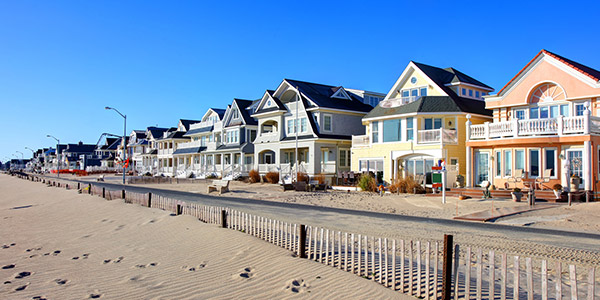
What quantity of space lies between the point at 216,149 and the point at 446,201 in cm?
3926

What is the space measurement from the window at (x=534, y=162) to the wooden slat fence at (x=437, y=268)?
17.5 metres

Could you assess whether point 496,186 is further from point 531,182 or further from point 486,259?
point 486,259

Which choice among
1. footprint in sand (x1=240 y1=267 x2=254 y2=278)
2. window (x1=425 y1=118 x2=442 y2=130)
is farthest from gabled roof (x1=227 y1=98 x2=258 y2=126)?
footprint in sand (x1=240 y1=267 x2=254 y2=278)

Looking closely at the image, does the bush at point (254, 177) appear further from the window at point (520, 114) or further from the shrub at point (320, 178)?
the window at point (520, 114)

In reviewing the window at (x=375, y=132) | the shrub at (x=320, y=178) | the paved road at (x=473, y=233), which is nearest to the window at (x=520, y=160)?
the window at (x=375, y=132)

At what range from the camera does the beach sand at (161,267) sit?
304 inches

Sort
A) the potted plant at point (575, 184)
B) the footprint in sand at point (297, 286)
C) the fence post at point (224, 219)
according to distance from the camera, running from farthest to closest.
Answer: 1. the potted plant at point (575, 184)
2. the fence post at point (224, 219)
3. the footprint in sand at point (297, 286)

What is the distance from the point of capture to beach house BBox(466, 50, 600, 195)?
23.6 metres

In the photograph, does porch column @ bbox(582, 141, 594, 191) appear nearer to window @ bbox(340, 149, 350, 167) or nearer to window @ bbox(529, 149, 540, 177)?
window @ bbox(529, 149, 540, 177)

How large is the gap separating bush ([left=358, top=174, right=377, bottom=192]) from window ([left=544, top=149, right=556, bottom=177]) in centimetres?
1096

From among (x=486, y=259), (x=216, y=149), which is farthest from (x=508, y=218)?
(x=216, y=149)

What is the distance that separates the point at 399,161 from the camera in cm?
3406

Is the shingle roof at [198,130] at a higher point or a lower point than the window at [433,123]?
higher

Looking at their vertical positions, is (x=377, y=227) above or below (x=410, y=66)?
below
